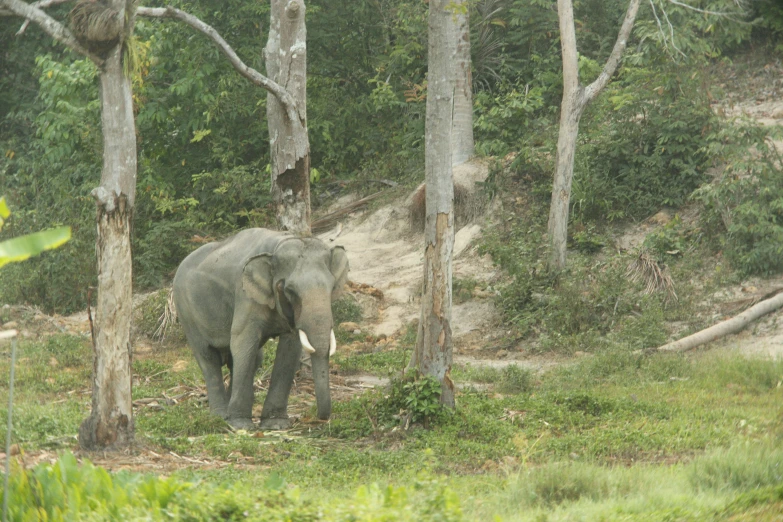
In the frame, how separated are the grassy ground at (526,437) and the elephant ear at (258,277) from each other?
4.21 feet

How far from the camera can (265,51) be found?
43.4 ft

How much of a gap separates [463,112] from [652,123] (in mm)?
3522

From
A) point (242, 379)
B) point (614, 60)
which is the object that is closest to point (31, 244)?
point (242, 379)

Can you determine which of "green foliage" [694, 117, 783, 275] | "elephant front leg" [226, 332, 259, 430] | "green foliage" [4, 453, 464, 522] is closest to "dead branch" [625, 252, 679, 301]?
"green foliage" [694, 117, 783, 275]

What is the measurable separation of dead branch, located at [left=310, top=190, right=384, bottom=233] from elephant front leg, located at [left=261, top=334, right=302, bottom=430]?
28.9 feet

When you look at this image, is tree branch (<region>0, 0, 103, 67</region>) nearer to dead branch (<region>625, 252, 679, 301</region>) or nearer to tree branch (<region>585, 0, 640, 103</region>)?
dead branch (<region>625, 252, 679, 301</region>)

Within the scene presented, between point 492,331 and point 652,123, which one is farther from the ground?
point 652,123

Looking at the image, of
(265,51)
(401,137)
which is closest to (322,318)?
(265,51)

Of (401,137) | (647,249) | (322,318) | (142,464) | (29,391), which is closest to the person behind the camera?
(142,464)

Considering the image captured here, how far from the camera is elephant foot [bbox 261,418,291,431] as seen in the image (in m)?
9.70

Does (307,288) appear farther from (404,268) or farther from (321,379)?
(404,268)

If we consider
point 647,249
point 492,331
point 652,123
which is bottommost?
point 492,331

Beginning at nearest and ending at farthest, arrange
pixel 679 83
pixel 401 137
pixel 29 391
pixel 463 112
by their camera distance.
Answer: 1. pixel 29 391
2. pixel 679 83
3. pixel 463 112
4. pixel 401 137

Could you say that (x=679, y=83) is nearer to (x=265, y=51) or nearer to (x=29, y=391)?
(x=265, y=51)
